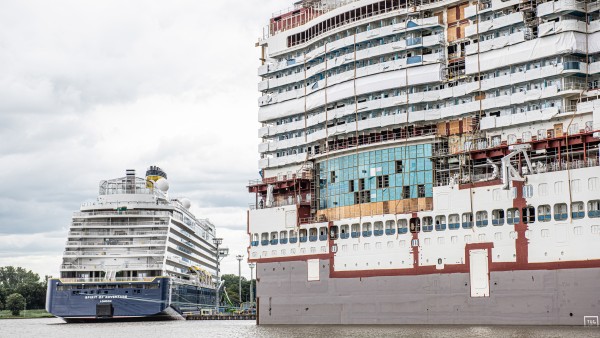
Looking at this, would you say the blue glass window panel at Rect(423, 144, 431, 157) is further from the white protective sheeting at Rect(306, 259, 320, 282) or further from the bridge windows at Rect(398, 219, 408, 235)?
the white protective sheeting at Rect(306, 259, 320, 282)

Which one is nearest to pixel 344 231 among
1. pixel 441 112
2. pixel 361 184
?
pixel 361 184

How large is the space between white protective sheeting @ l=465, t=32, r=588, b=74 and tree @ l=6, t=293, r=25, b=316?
120 m

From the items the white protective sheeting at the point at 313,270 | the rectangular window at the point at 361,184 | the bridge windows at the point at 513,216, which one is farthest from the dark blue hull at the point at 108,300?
the bridge windows at the point at 513,216

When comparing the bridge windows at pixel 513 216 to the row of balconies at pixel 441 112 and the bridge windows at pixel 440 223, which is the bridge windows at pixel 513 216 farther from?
the row of balconies at pixel 441 112

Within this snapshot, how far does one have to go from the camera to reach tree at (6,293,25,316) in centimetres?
16535

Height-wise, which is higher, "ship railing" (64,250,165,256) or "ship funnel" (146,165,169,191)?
"ship funnel" (146,165,169,191)

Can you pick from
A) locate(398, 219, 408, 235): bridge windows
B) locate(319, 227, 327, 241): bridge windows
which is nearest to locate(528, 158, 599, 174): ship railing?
locate(398, 219, 408, 235): bridge windows

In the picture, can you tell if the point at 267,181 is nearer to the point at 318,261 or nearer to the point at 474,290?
the point at 318,261

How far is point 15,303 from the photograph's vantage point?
165 metres

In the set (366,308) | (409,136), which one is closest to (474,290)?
(366,308)

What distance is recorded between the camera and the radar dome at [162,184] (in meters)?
118

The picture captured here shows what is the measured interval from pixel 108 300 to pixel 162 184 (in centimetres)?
2699

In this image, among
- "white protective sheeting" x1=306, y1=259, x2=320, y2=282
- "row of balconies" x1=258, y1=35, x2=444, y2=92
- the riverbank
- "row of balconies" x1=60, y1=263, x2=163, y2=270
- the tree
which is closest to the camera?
"row of balconies" x1=258, y1=35, x2=444, y2=92

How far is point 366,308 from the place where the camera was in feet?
230
